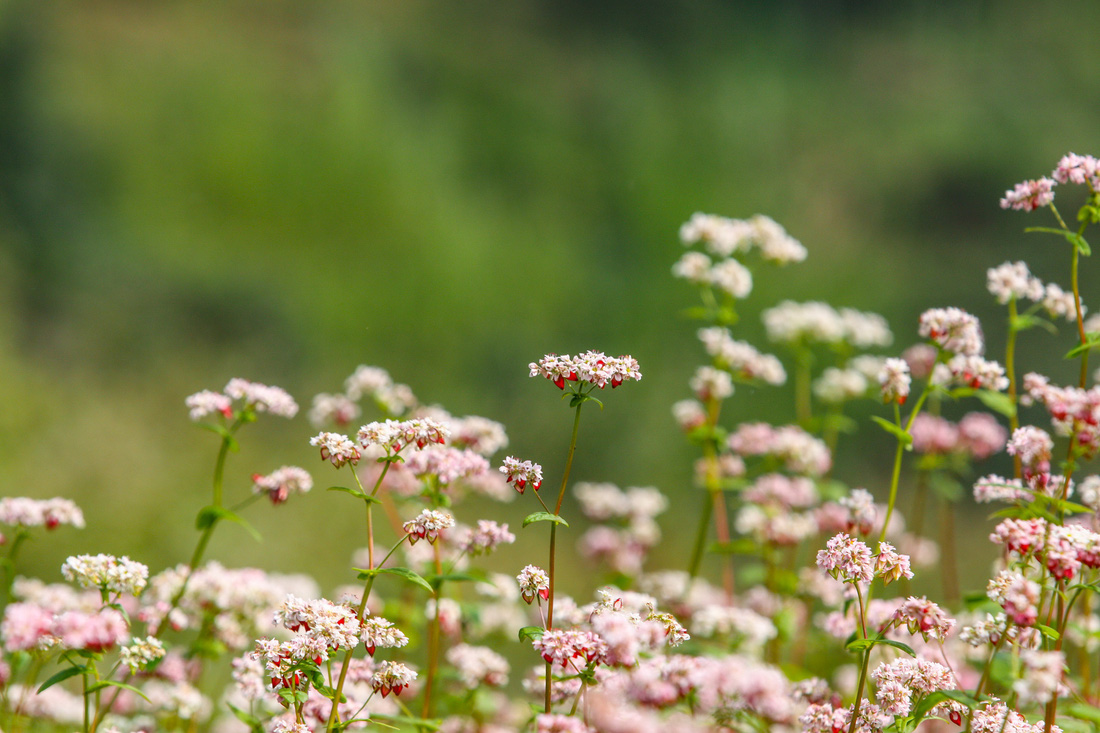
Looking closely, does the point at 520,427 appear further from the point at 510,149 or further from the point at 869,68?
the point at 869,68

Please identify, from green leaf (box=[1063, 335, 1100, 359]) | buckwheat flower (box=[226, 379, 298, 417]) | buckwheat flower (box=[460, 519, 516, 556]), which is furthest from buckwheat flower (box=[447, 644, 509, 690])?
green leaf (box=[1063, 335, 1100, 359])

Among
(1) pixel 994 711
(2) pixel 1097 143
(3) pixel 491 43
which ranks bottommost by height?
(1) pixel 994 711

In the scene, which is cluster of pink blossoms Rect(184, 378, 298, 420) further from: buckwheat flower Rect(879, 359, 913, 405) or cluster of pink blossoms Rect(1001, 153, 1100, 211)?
cluster of pink blossoms Rect(1001, 153, 1100, 211)

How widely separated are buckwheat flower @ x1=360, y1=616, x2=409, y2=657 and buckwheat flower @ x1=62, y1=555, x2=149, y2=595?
0.37m

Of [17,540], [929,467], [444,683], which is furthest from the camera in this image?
[929,467]

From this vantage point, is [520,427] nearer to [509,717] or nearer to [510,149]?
[510,149]

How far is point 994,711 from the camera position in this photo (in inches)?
46.3

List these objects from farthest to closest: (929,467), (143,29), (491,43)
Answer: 1. (491,43)
2. (143,29)
3. (929,467)

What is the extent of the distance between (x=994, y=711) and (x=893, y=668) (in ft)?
0.45

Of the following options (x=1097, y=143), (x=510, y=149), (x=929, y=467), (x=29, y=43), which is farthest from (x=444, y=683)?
(x=29, y=43)

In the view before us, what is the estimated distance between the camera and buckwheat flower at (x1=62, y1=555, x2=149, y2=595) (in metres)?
1.22

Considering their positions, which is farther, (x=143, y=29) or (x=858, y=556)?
(x=143, y=29)

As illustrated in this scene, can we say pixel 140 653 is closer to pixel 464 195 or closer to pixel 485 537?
pixel 485 537

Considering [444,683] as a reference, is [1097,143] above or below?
above
